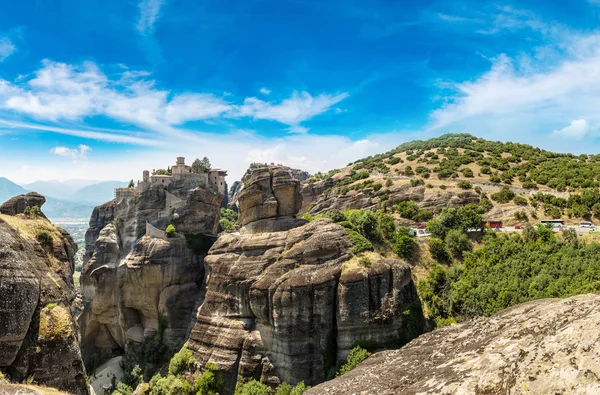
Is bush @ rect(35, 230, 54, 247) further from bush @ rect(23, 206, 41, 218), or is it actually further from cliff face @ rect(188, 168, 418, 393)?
cliff face @ rect(188, 168, 418, 393)

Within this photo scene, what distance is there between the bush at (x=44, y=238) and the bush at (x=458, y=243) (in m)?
36.0

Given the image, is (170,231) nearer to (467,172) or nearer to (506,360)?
(506,360)

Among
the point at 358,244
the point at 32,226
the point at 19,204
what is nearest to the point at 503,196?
the point at 358,244

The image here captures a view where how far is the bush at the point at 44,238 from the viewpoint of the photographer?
23.4 m

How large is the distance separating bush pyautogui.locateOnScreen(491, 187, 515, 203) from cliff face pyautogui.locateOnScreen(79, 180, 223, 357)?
38202mm

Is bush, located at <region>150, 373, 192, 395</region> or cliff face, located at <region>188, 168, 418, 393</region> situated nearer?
cliff face, located at <region>188, 168, 418, 393</region>

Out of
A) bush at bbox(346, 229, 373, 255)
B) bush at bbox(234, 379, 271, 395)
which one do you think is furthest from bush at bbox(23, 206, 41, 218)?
bush at bbox(346, 229, 373, 255)

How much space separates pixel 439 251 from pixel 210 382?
25.9 m

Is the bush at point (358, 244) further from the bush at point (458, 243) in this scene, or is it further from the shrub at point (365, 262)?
the bush at point (458, 243)

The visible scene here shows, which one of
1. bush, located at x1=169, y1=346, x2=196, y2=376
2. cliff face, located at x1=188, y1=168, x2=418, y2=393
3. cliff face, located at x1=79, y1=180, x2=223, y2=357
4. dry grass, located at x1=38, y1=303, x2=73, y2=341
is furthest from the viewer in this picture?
cliff face, located at x1=79, y1=180, x2=223, y2=357

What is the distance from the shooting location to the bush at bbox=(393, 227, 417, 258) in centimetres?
3847

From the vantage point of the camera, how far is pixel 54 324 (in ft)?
53.5

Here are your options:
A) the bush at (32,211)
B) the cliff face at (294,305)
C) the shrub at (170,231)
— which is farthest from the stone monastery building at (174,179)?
the bush at (32,211)

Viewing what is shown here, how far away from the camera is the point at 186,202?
46938 millimetres
